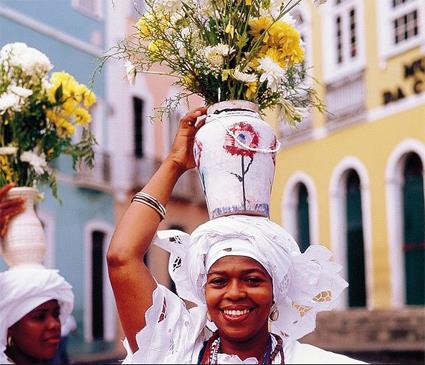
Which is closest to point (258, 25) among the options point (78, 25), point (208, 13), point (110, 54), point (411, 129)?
point (208, 13)

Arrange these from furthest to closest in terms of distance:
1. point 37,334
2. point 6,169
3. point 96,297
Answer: point 96,297, point 6,169, point 37,334

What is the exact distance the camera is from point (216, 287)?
10.5 feet

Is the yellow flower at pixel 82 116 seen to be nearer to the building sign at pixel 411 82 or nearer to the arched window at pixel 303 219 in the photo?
the building sign at pixel 411 82

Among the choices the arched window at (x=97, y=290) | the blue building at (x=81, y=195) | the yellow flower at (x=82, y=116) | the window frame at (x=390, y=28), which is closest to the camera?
the yellow flower at (x=82, y=116)

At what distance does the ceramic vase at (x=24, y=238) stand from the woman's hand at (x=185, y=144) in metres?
1.38

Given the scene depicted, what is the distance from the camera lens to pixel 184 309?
345cm

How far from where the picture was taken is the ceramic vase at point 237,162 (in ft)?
10.9

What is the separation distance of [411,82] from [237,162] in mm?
14446

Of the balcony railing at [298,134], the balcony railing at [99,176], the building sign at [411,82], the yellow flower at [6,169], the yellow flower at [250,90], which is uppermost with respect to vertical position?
the building sign at [411,82]

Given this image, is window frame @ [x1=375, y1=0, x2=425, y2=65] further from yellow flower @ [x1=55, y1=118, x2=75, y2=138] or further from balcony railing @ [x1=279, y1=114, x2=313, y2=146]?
yellow flower @ [x1=55, y1=118, x2=75, y2=138]

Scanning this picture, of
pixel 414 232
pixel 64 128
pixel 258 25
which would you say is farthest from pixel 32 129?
pixel 414 232

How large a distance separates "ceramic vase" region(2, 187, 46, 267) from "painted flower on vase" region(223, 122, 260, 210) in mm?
1730

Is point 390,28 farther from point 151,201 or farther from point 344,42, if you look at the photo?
point 151,201

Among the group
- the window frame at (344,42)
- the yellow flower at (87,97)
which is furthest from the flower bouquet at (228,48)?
the window frame at (344,42)
